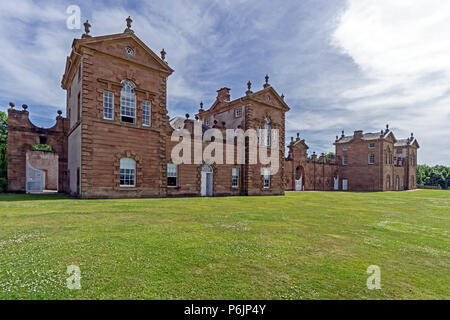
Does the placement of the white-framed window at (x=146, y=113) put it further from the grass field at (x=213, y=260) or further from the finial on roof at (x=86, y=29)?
the grass field at (x=213, y=260)

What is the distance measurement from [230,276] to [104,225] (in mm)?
5422

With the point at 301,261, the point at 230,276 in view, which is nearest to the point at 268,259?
the point at 301,261

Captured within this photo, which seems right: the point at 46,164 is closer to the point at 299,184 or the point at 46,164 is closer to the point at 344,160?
the point at 299,184

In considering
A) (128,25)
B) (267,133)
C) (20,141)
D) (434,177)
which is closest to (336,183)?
(267,133)

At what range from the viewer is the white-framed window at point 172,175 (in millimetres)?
20969

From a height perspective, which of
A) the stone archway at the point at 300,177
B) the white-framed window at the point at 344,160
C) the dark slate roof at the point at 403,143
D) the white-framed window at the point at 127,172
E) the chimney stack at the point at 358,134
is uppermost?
the chimney stack at the point at 358,134

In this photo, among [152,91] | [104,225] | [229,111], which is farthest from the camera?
[229,111]

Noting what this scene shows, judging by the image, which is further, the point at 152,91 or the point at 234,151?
the point at 234,151

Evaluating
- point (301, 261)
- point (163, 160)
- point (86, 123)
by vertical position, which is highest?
point (86, 123)

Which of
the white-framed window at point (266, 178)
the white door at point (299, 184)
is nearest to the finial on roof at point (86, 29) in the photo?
the white-framed window at point (266, 178)

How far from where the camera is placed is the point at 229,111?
29.3 m

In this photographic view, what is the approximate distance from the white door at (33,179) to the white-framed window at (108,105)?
9261 mm

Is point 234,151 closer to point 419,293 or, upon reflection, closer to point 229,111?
point 229,111

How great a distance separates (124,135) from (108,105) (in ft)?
8.11
